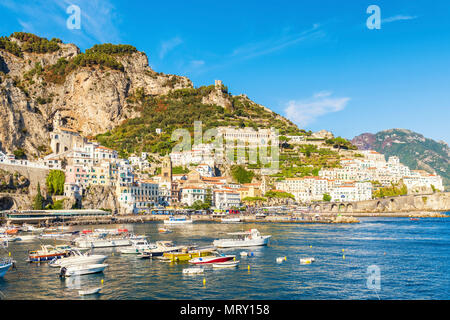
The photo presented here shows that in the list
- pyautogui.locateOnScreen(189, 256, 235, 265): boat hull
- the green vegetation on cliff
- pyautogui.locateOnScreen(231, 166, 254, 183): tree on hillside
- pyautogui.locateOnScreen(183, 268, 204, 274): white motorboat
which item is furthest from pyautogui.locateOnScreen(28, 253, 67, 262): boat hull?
the green vegetation on cliff

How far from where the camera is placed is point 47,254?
2898 centimetres

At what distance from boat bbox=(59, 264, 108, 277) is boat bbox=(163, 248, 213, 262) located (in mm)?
5794

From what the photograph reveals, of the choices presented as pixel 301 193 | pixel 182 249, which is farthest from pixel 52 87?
pixel 182 249

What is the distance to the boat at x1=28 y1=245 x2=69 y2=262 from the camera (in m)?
28.4

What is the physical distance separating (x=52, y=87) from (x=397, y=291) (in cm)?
12928

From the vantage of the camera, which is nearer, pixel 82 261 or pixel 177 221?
pixel 82 261

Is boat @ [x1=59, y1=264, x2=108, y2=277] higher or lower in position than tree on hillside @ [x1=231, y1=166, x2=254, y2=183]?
lower

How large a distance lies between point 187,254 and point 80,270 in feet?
26.7

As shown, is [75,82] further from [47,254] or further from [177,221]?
[47,254]

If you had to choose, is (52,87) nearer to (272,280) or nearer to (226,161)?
(226,161)

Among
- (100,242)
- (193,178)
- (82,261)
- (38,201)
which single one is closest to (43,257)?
(82,261)

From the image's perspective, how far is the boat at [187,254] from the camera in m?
28.6

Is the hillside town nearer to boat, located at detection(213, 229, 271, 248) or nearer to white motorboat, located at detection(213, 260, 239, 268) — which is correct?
boat, located at detection(213, 229, 271, 248)

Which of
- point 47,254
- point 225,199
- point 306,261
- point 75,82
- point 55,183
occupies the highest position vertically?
point 75,82
